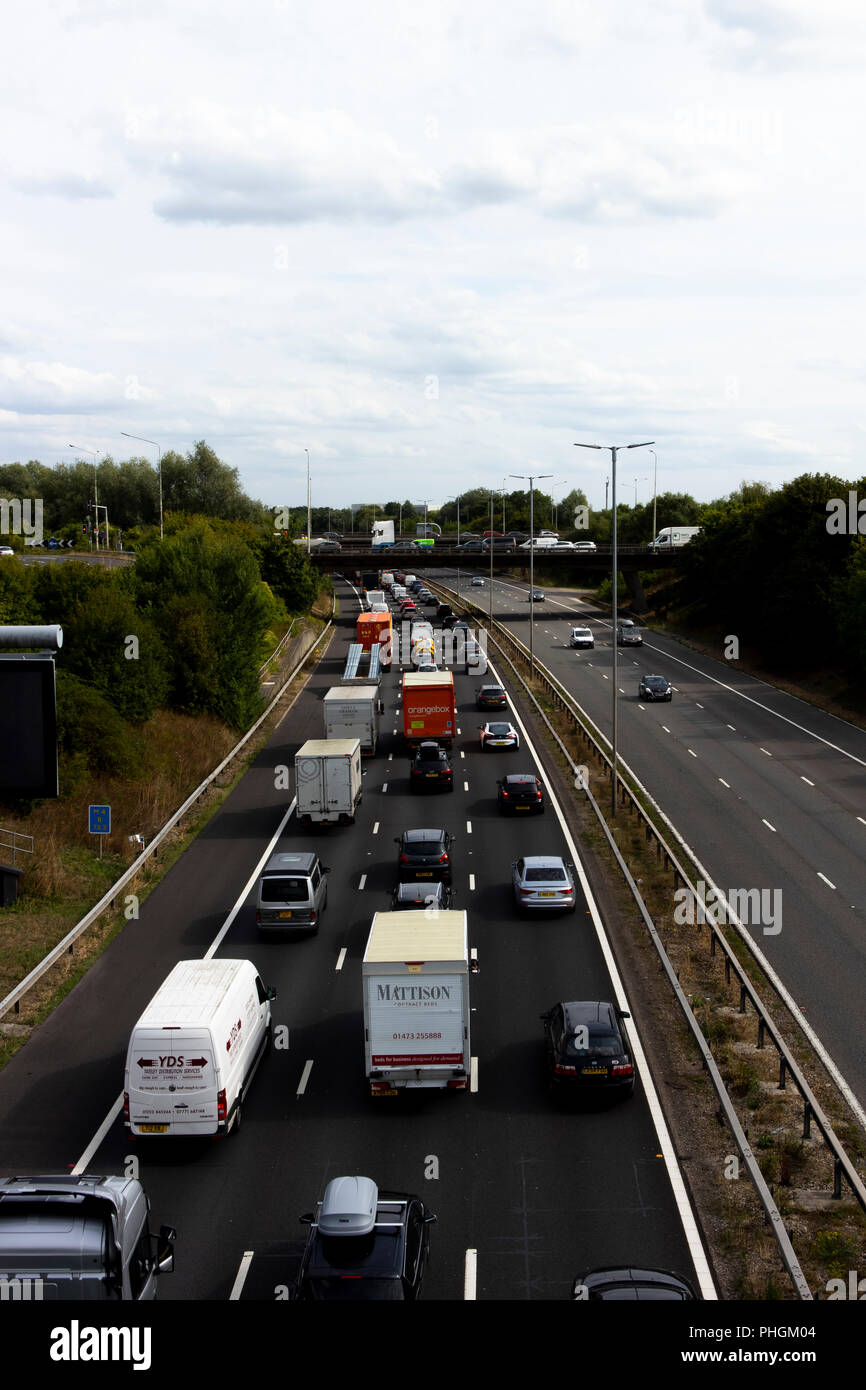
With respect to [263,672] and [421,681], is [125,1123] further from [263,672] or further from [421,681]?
[263,672]

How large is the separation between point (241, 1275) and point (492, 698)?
153 feet

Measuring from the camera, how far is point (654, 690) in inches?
2559

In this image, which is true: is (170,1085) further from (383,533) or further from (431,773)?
(383,533)

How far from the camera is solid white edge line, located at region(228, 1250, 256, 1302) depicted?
1500 centimetres

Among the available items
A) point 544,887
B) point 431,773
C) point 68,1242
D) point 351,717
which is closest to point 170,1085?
point 68,1242

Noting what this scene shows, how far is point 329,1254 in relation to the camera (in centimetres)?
1413

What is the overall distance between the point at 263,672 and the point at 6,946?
133 feet

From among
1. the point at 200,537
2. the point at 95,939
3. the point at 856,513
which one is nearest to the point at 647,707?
the point at 856,513

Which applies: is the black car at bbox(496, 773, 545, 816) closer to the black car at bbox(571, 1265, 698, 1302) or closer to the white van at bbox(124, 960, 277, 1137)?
the white van at bbox(124, 960, 277, 1137)

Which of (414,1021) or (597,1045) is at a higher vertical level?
(414,1021)

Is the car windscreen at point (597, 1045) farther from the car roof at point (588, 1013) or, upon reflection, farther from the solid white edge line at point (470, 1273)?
the solid white edge line at point (470, 1273)

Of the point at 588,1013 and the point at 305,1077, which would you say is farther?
the point at 305,1077

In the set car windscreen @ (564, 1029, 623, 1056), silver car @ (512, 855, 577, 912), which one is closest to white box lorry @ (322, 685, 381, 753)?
silver car @ (512, 855, 577, 912)

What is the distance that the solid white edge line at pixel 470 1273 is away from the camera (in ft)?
49.2
